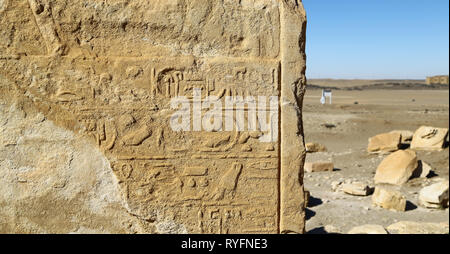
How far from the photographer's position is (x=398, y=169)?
21.4 ft

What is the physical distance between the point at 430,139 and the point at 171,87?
7.64 m

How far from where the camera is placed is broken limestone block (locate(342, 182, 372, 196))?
5844mm

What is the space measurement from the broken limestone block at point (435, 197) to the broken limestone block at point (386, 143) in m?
3.23

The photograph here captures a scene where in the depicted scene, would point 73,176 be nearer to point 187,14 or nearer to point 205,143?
point 205,143

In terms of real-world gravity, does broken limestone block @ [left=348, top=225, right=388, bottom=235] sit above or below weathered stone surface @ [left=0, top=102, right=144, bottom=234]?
below

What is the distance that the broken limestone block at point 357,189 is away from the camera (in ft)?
19.2

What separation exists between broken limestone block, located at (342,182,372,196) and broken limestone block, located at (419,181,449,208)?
0.76 metres

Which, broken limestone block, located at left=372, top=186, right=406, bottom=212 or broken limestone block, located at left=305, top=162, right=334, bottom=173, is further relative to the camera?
broken limestone block, located at left=305, top=162, right=334, bottom=173

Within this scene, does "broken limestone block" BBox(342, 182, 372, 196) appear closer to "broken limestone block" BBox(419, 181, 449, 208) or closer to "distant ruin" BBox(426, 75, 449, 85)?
"broken limestone block" BBox(419, 181, 449, 208)

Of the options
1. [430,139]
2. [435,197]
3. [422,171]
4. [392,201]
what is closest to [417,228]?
[392,201]

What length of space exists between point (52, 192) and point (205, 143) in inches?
37.0

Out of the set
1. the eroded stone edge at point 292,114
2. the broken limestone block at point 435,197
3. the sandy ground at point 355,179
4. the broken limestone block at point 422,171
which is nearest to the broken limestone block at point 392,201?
the sandy ground at point 355,179

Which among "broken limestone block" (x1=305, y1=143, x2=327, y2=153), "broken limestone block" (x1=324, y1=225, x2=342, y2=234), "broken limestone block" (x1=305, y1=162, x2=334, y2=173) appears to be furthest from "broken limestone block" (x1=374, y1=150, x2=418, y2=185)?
"broken limestone block" (x1=305, y1=143, x2=327, y2=153)
